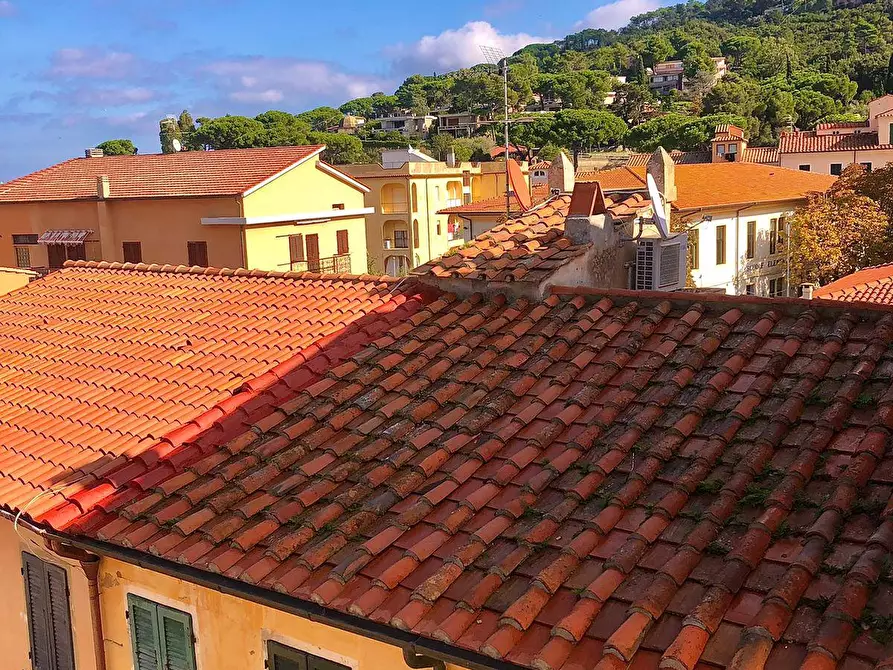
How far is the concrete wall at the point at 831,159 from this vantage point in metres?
55.9

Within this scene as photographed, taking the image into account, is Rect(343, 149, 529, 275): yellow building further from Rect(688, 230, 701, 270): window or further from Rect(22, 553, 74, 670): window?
Rect(22, 553, 74, 670): window

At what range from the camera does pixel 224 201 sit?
31938mm

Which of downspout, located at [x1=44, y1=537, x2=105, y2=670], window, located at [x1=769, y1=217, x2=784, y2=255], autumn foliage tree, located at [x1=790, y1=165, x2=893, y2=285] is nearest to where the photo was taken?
downspout, located at [x1=44, y1=537, x2=105, y2=670]

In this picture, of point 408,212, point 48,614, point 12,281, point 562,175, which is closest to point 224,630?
point 48,614

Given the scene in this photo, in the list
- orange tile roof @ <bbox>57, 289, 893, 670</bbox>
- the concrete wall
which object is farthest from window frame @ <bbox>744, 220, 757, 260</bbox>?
orange tile roof @ <bbox>57, 289, 893, 670</bbox>

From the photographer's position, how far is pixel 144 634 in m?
6.55

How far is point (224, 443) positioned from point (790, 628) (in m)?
4.65

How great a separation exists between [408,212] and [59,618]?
1921 inches

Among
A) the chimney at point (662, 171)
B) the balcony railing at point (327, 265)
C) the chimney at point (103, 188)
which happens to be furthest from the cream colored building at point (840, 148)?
the chimney at point (662, 171)

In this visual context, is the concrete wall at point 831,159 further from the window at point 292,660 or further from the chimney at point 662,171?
the window at point 292,660

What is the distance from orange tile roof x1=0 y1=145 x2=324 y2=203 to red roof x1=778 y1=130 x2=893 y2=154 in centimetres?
3979

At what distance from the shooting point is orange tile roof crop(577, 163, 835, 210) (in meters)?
35.6

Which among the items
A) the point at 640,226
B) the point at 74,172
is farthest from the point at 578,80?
the point at 640,226

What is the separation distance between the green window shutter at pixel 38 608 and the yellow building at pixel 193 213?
25.0 m
